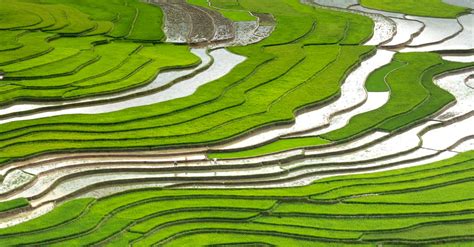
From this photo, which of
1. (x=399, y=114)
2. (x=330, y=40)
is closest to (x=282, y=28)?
(x=330, y=40)

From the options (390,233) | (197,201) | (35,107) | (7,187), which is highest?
(35,107)

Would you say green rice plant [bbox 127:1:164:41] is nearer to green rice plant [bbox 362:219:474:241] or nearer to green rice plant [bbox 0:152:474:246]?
green rice plant [bbox 0:152:474:246]

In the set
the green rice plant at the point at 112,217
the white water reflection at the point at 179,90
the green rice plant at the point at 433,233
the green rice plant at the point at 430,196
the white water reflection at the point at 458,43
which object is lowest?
the green rice plant at the point at 433,233

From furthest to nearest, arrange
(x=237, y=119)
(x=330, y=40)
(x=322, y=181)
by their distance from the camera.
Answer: (x=330, y=40) → (x=237, y=119) → (x=322, y=181)

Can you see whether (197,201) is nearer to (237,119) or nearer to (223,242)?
(223,242)

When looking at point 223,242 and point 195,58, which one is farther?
point 195,58

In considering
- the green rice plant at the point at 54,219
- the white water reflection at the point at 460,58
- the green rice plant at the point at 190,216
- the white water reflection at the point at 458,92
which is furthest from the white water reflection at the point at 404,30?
the green rice plant at the point at 54,219

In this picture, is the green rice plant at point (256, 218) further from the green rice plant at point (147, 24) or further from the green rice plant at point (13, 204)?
the green rice plant at point (147, 24)
